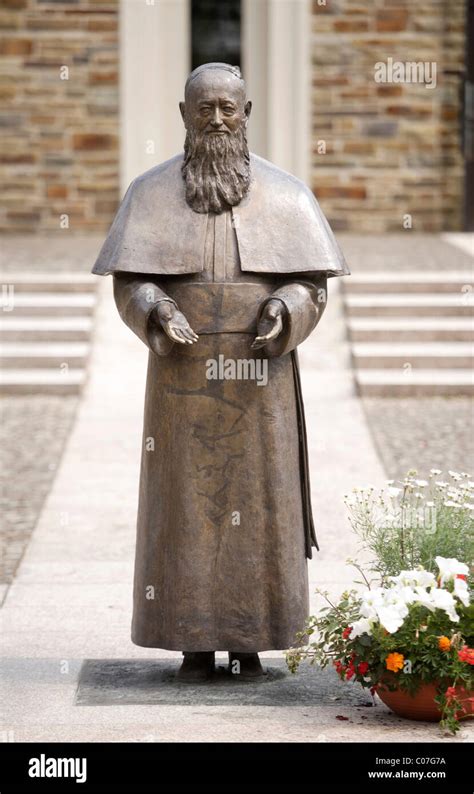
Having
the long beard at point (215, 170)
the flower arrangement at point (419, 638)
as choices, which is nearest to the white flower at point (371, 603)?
the flower arrangement at point (419, 638)

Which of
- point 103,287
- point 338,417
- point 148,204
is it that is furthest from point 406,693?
point 103,287

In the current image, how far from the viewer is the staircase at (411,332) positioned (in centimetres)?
1135

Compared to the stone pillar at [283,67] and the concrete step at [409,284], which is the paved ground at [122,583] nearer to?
the concrete step at [409,284]

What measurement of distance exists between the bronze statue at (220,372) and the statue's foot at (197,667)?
157 millimetres

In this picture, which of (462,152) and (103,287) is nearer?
(103,287)

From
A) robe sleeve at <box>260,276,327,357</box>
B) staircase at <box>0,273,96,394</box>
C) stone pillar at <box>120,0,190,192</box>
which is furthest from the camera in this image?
stone pillar at <box>120,0,190,192</box>

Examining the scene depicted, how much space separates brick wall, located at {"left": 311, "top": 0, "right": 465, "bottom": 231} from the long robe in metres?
10.4

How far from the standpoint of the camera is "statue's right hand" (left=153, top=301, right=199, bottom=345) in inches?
195

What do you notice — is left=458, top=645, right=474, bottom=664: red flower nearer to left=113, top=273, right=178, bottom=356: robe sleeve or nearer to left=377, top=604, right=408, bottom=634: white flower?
left=377, top=604, right=408, bottom=634: white flower

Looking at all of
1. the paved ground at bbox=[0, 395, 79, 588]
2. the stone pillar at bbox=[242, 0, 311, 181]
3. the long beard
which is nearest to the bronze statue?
the long beard

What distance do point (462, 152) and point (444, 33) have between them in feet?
3.94

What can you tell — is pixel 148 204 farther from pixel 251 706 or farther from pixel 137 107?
pixel 137 107

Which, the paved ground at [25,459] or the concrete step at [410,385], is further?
the concrete step at [410,385]

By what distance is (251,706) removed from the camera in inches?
198
